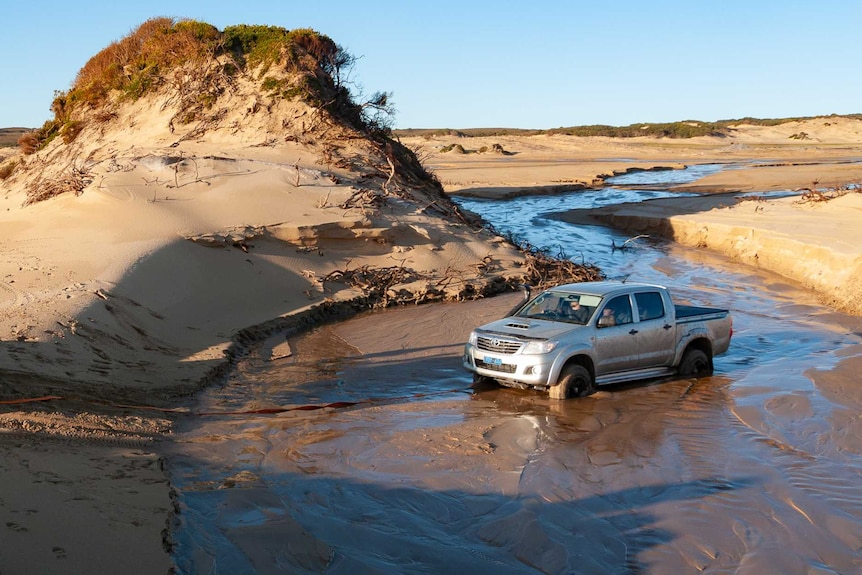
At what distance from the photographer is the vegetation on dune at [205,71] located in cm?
2653

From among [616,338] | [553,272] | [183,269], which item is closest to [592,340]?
[616,338]

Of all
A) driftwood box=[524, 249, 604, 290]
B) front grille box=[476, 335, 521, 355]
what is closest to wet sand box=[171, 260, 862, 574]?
front grille box=[476, 335, 521, 355]

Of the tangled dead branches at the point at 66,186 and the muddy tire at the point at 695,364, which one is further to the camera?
the tangled dead branches at the point at 66,186

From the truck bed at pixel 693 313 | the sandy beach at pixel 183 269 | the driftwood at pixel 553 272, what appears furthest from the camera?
the driftwood at pixel 553 272

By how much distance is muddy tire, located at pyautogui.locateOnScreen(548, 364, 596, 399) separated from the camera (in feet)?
38.5

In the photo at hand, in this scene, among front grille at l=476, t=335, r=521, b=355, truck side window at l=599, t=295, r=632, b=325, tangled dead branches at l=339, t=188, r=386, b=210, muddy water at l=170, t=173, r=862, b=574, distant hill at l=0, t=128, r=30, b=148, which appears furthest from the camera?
distant hill at l=0, t=128, r=30, b=148

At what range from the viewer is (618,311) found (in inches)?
495

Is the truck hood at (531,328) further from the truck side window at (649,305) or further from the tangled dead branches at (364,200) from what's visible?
the tangled dead branches at (364,200)

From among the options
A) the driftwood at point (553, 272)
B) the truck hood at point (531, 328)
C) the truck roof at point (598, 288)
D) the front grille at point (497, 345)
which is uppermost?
the truck roof at point (598, 288)

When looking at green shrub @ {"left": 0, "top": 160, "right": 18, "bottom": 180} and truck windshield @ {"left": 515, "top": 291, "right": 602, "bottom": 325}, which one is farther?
green shrub @ {"left": 0, "top": 160, "right": 18, "bottom": 180}

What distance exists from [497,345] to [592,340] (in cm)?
133

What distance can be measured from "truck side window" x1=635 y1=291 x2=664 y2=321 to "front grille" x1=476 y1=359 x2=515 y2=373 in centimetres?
237

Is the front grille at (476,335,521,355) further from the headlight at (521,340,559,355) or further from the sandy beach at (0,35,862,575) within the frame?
the sandy beach at (0,35,862,575)

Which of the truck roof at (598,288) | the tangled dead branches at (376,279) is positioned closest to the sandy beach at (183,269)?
the tangled dead branches at (376,279)
